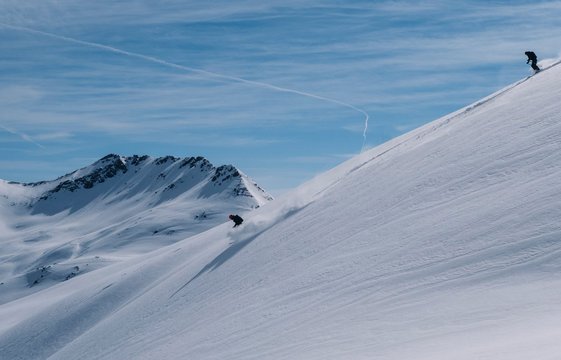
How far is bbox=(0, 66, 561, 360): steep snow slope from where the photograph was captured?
13.2 metres

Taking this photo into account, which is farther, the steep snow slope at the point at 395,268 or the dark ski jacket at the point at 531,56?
the dark ski jacket at the point at 531,56

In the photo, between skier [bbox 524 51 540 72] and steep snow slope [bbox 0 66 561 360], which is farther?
skier [bbox 524 51 540 72]

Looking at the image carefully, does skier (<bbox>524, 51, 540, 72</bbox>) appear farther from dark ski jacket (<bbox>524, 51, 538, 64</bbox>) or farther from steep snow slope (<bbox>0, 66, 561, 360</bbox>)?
steep snow slope (<bbox>0, 66, 561, 360</bbox>)

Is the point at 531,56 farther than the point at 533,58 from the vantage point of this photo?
No

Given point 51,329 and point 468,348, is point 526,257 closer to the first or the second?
point 468,348

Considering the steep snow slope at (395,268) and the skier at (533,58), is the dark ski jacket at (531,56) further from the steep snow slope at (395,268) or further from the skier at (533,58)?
the steep snow slope at (395,268)

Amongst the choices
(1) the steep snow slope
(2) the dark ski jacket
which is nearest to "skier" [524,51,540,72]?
(2) the dark ski jacket

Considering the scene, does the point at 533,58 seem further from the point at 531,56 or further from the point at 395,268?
the point at 395,268

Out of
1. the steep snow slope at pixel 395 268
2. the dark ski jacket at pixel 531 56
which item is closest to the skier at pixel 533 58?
the dark ski jacket at pixel 531 56

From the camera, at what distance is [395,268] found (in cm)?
1778

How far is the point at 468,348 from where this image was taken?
35.5ft

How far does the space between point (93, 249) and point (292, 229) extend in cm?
16088

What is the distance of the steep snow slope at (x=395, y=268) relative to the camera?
1318cm

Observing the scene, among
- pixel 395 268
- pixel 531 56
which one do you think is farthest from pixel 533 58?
pixel 395 268
